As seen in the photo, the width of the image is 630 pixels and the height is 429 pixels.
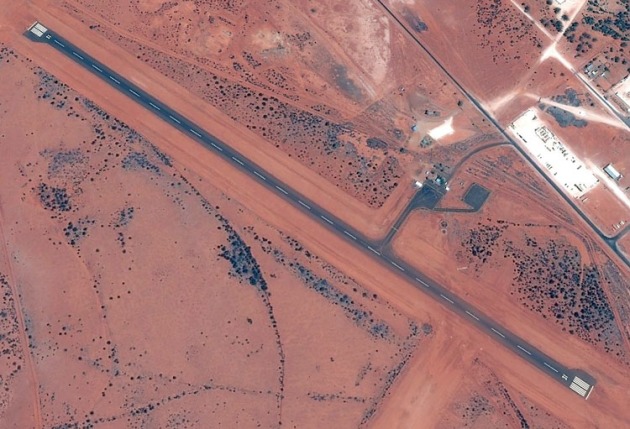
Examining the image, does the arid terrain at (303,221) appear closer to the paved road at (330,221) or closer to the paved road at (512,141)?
the paved road at (512,141)

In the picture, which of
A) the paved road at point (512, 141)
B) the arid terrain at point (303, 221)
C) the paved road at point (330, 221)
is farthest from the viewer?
the paved road at point (512, 141)

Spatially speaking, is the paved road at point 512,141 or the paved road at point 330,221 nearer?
the paved road at point 330,221

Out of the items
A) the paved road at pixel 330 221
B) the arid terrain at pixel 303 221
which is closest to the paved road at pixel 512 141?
the arid terrain at pixel 303 221

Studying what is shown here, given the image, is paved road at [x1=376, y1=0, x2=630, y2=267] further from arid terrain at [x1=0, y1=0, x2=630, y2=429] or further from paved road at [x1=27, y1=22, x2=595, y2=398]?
paved road at [x1=27, y1=22, x2=595, y2=398]

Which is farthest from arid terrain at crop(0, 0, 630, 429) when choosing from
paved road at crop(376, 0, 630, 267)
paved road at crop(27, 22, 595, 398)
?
paved road at crop(27, 22, 595, 398)

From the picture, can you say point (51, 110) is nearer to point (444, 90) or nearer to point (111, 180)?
point (111, 180)

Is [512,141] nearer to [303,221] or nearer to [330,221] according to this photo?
[330,221]

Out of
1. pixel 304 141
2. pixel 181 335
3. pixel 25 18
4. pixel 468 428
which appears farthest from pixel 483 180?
pixel 25 18
